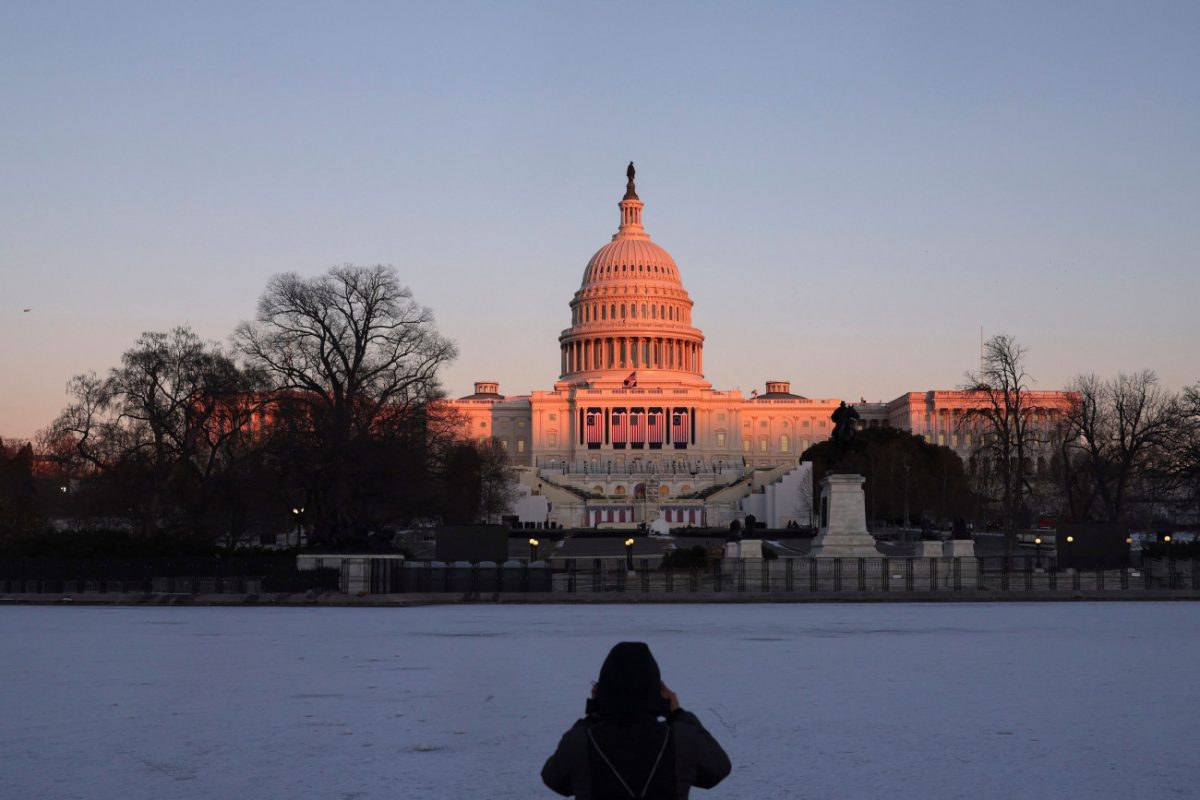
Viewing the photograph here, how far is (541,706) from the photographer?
730 inches

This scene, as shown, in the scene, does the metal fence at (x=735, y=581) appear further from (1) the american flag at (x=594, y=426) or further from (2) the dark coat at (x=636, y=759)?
(1) the american flag at (x=594, y=426)

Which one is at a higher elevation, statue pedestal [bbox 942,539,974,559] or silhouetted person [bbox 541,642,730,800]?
statue pedestal [bbox 942,539,974,559]

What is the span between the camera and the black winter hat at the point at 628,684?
23.2ft

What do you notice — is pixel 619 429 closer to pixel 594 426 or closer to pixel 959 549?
pixel 594 426

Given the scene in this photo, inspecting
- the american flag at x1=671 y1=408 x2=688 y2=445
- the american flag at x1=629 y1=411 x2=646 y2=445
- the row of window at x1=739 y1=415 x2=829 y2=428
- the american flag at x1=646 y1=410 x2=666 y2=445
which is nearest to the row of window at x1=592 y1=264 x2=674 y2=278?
the american flag at x1=671 y1=408 x2=688 y2=445

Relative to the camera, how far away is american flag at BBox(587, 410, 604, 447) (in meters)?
176

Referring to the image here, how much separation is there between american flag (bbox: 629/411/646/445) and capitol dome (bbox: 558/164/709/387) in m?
6.34

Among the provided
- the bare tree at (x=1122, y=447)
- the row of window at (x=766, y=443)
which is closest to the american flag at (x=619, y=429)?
the row of window at (x=766, y=443)

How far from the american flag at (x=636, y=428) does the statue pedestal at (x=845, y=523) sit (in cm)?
12390

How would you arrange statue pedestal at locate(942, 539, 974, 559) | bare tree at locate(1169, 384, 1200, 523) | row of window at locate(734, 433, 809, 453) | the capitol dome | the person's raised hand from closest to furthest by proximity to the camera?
the person's raised hand < statue pedestal at locate(942, 539, 974, 559) < bare tree at locate(1169, 384, 1200, 523) < the capitol dome < row of window at locate(734, 433, 809, 453)

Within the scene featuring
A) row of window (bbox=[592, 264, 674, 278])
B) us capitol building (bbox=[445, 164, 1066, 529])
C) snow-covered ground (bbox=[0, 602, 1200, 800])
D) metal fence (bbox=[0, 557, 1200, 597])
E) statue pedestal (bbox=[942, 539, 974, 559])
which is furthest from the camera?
row of window (bbox=[592, 264, 674, 278])

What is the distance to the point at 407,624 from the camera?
109ft

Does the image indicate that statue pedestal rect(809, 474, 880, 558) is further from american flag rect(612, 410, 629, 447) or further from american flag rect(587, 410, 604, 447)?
american flag rect(587, 410, 604, 447)

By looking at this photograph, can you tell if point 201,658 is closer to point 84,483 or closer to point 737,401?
point 84,483
